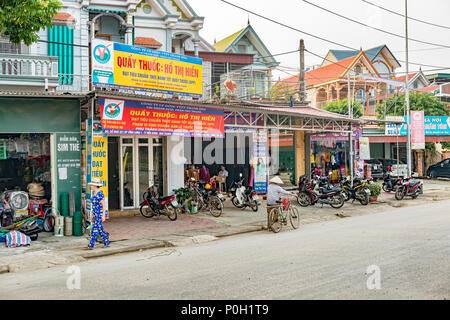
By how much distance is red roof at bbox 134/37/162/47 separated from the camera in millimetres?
20266

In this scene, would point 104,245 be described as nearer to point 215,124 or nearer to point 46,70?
point 215,124

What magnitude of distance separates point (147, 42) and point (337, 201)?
11092mm

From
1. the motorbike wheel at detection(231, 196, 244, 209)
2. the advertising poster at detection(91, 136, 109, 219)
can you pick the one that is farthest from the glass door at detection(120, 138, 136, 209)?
the motorbike wheel at detection(231, 196, 244, 209)

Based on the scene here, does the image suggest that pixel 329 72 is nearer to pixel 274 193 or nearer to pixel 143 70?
pixel 143 70

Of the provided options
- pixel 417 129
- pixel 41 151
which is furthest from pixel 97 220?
pixel 417 129

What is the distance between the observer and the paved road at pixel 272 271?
6.11m

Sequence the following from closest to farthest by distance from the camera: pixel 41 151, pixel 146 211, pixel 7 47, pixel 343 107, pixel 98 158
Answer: pixel 98 158
pixel 41 151
pixel 146 211
pixel 7 47
pixel 343 107

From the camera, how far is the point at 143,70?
1463 centimetres

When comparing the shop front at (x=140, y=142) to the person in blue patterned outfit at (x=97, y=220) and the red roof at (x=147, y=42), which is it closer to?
the person in blue patterned outfit at (x=97, y=220)

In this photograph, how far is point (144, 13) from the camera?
2066cm

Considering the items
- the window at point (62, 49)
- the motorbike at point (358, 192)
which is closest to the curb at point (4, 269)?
the window at point (62, 49)

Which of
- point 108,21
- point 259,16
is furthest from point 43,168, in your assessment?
point 259,16

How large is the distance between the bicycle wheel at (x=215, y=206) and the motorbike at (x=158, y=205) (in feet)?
4.67

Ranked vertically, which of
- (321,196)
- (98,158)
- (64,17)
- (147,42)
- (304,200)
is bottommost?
(304,200)
